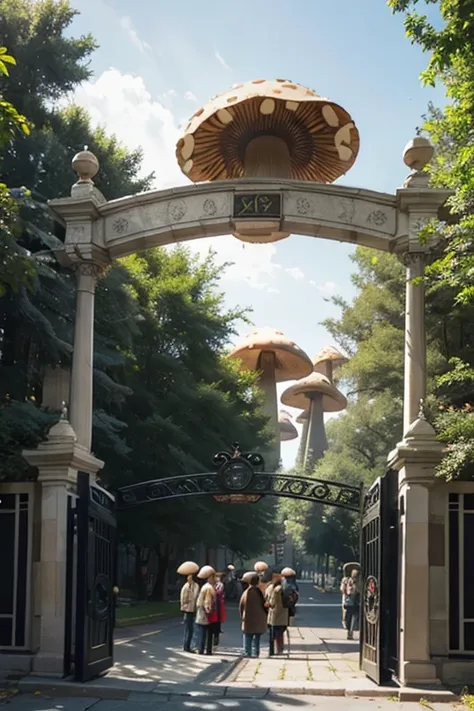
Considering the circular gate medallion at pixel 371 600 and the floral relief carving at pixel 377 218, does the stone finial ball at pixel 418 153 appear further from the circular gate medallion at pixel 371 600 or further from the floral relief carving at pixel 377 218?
the circular gate medallion at pixel 371 600

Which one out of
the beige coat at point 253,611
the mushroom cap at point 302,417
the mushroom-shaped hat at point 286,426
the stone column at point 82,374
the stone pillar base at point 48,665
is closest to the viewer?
the stone pillar base at point 48,665

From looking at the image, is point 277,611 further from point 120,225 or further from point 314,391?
point 314,391

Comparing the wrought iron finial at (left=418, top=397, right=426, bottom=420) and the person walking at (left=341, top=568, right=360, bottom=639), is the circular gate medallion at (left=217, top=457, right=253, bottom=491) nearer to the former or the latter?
the wrought iron finial at (left=418, top=397, right=426, bottom=420)

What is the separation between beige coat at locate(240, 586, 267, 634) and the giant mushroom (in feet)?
19.3

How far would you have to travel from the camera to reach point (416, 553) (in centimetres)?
1107

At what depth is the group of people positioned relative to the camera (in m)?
15.6

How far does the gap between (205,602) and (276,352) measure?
118ft

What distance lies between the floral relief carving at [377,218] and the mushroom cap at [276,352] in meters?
37.3

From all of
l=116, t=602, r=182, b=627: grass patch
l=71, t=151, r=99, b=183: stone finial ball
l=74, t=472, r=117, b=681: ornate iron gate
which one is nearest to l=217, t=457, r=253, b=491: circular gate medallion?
l=74, t=472, r=117, b=681: ornate iron gate

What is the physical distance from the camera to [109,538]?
40.3 ft

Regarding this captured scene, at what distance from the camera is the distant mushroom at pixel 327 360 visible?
6869 centimetres

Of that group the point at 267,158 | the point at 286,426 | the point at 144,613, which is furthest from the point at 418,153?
the point at 286,426

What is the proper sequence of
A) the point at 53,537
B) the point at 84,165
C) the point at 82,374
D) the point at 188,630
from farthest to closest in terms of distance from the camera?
the point at 188,630, the point at 84,165, the point at 82,374, the point at 53,537

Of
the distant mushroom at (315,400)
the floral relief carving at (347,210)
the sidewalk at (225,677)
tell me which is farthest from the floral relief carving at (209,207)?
the distant mushroom at (315,400)
